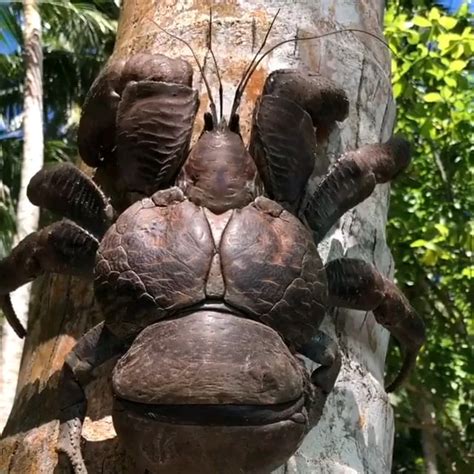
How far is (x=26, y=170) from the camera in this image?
8.89 metres

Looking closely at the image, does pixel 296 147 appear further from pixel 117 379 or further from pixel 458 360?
pixel 458 360

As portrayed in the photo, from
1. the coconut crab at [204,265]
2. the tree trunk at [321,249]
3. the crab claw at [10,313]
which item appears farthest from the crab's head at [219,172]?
the crab claw at [10,313]

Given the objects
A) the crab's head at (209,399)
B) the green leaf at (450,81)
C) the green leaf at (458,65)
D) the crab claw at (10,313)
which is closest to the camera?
the crab's head at (209,399)

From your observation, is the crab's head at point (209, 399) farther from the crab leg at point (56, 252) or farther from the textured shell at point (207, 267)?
the crab leg at point (56, 252)

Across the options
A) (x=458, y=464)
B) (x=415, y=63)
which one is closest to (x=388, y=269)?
(x=415, y=63)

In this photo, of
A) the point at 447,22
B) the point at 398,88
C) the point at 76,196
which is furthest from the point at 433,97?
the point at 76,196

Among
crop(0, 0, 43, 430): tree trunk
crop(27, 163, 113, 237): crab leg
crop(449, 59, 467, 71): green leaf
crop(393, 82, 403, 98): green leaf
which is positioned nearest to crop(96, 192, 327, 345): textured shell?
crop(27, 163, 113, 237): crab leg

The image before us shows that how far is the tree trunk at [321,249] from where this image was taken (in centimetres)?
187

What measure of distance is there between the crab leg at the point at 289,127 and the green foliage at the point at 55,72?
7.81 metres

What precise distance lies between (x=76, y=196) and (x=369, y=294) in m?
0.71

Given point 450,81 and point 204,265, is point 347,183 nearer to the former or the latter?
point 204,265

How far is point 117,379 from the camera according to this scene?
1602 millimetres

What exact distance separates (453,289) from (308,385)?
4.24 metres

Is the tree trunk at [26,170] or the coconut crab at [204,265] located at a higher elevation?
the coconut crab at [204,265]
